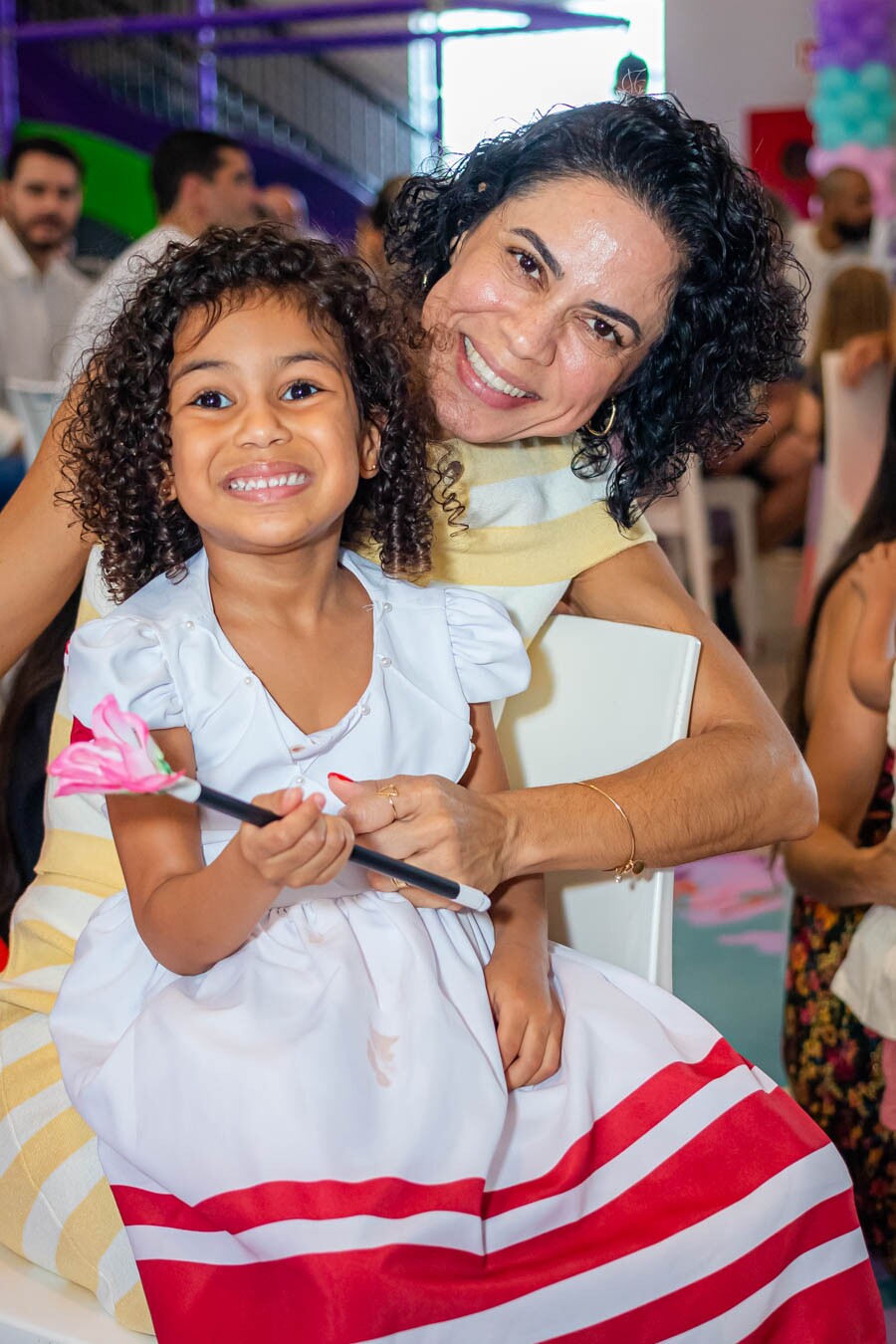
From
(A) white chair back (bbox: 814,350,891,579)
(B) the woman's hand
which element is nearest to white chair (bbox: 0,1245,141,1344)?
(B) the woman's hand

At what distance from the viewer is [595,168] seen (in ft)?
4.66

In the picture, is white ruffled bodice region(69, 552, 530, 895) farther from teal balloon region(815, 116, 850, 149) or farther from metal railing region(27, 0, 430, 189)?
teal balloon region(815, 116, 850, 149)

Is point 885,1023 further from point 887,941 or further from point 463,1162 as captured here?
point 463,1162

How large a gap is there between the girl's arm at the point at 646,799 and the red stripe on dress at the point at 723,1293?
13.3 inches

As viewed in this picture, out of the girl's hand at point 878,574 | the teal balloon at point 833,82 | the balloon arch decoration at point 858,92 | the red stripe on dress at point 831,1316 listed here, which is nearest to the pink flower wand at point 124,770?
the red stripe on dress at point 831,1316

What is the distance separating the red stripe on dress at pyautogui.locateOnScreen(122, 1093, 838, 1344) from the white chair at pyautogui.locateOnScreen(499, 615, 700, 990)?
35 centimetres

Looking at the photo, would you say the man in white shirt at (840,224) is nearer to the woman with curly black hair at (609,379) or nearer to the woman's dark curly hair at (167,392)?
the woman with curly black hair at (609,379)

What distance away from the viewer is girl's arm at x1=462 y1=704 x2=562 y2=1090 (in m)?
1.17

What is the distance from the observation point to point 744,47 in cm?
1017

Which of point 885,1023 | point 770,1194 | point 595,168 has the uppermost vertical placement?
point 595,168

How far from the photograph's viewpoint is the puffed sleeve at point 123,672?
3.79 feet

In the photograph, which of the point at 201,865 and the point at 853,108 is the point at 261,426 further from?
the point at 853,108

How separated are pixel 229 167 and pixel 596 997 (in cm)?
379

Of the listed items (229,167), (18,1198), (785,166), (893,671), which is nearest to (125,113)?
(229,167)
